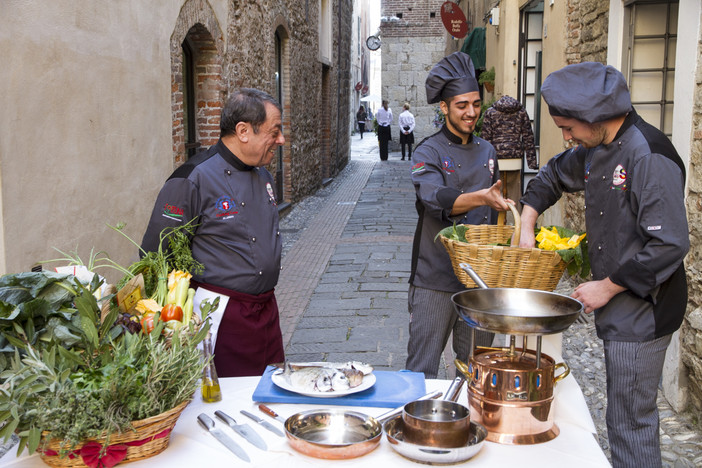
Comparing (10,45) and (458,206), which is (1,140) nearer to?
(10,45)

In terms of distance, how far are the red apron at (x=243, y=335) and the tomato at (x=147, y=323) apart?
84 centimetres

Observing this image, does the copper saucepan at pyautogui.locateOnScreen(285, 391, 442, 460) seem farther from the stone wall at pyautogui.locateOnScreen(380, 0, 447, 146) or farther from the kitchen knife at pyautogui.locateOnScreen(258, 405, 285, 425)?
the stone wall at pyautogui.locateOnScreen(380, 0, 447, 146)

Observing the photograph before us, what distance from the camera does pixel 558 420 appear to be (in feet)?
7.79

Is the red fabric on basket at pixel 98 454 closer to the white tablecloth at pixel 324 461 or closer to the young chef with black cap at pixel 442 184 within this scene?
the white tablecloth at pixel 324 461

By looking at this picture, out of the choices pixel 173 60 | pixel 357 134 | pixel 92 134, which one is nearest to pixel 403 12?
pixel 357 134

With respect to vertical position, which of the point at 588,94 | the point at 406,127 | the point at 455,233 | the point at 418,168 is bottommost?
the point at 455,233

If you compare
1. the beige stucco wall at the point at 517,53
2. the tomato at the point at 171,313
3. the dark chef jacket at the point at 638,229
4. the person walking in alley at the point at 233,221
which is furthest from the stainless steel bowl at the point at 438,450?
the beige stucco wall at the point at 517,53

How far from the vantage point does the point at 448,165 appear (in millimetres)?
3549

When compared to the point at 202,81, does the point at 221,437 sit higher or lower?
lower

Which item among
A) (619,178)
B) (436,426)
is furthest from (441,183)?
(436,426)

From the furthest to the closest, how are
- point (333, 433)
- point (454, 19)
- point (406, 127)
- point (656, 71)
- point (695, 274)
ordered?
point (406, 127)
point (454, 19)
point (656, 71)
point (695, 274)
point (333, 433)

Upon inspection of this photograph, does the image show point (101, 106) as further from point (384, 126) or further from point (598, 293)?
point (384, 126)

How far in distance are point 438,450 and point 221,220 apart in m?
1.60

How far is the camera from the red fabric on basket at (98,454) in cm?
200
